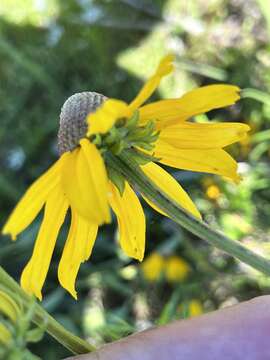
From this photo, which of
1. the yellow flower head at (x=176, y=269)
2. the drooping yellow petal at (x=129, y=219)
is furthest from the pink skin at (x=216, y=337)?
the yellow flower head at (x=176, y=269)

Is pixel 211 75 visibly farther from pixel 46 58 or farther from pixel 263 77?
pixel 46 58

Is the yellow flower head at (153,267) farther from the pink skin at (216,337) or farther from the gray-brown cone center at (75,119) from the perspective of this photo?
the gray-brown cone center at (75,119)

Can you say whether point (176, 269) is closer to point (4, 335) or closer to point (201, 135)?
point (201, 135)

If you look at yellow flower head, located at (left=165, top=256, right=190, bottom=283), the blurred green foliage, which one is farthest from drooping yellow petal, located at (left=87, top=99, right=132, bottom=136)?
yellow flower head, located at (left=165, top=256, right=190, bottom=283)

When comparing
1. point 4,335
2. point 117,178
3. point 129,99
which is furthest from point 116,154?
point 129,99

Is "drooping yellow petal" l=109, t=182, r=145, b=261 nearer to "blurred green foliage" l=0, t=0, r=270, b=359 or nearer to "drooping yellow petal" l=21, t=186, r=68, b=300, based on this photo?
"drooping yellow petal" l=21, t=186, r=68, b=300

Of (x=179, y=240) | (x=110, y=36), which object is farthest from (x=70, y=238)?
(x=110, y=36)
